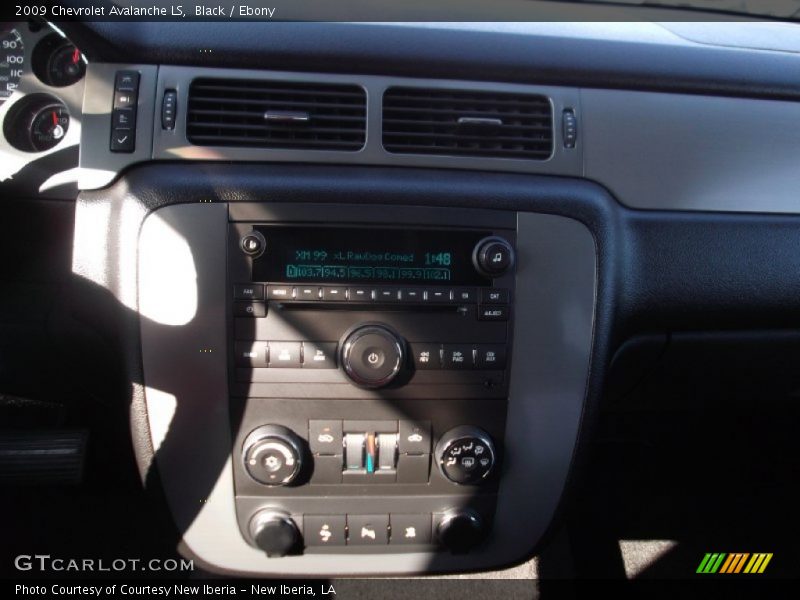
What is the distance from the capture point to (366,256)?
4.28 ft

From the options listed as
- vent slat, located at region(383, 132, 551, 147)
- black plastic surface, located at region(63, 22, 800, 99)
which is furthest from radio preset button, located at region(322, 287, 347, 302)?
black plastic surface, located at region(63, 22, 800, 99)

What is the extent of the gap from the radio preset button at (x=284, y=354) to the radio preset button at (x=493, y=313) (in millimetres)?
370

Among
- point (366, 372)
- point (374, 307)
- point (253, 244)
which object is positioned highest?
point (253, 244)

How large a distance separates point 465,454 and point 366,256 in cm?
45

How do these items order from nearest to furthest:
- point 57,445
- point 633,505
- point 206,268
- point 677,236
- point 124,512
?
point 206,268
point 677,236
point 57,445
point 124,512
point 633,505

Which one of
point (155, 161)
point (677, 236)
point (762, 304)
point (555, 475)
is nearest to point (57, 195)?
point (155, 161)

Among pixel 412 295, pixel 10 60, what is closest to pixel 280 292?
pixel 412 295

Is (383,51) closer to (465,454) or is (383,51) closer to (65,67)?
(65,67)

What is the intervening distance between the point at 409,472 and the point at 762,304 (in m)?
0.90

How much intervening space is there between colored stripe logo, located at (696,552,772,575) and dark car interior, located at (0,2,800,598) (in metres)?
0.84

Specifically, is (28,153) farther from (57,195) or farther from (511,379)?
(511,379)

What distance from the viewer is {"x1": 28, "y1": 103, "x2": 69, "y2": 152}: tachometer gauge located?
4.60 ft

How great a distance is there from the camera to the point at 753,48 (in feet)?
5.03

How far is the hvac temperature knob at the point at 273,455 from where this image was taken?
1.31 m
